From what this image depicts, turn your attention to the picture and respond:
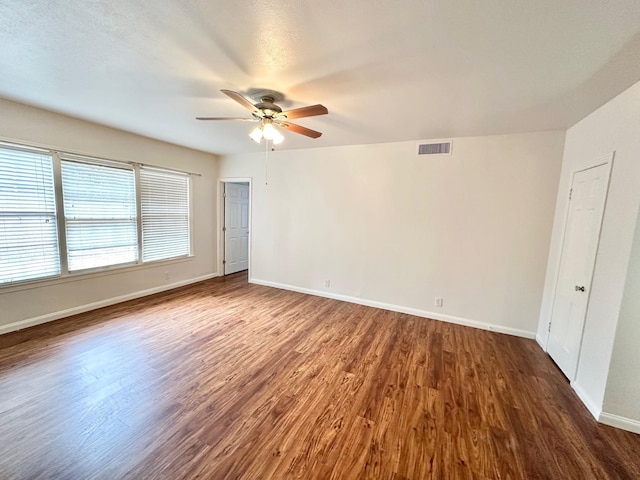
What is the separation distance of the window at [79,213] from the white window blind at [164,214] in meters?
0.02

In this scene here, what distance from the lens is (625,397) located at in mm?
1955

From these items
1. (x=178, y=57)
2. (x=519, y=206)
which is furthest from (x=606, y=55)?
(x=178, y=57)

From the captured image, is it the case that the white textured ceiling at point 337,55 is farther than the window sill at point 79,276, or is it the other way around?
the window sill at point 79,276

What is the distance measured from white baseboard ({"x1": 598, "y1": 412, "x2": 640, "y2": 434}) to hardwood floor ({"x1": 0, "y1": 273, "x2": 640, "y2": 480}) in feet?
0.23

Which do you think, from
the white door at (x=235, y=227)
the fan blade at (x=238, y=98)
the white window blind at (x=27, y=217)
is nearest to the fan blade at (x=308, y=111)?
the fan blade at (x=238, y=98)

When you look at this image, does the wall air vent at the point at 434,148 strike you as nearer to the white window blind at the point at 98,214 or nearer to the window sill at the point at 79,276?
the white window blind at the point at 98,214

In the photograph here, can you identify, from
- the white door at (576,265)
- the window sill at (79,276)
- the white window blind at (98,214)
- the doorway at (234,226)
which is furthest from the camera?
the doorway at (234,226)

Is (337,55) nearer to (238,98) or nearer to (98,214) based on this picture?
(238,98)

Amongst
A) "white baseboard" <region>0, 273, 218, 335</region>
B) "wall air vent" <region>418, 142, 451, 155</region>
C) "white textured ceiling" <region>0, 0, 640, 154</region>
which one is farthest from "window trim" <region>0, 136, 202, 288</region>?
"wall air vent" <region>418, 142, 451, 155</region>

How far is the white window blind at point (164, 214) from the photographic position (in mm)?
4352

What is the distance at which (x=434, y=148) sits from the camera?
3707 millimetres

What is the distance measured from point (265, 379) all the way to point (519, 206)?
3633 mm

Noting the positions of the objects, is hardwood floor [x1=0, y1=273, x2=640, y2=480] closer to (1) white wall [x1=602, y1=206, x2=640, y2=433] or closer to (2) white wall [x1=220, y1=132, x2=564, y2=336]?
(1) white wall [x1=602, y1=206, x2=640, y2=433]

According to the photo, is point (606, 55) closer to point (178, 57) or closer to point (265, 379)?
point (178, 57)
